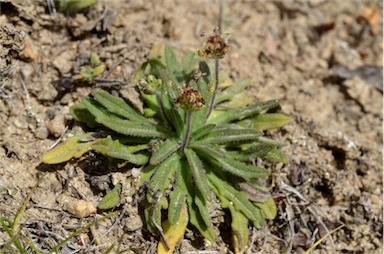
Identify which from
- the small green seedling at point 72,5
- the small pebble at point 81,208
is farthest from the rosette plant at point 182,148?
the small green seedling at point 72,5

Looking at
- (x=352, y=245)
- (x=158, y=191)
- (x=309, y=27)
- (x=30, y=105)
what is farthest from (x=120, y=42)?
(x=352, y=245)

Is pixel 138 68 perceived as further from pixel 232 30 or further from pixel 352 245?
pixel 352 245

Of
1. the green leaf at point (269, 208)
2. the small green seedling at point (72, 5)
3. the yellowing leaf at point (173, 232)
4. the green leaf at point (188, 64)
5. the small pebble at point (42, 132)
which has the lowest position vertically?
the yellowing leaf at point (173, 232)

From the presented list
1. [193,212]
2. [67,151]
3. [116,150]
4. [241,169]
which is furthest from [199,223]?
[67,151]

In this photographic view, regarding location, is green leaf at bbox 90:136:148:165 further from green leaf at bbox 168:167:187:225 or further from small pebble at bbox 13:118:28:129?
small pebble at bbox 13:118:28:129

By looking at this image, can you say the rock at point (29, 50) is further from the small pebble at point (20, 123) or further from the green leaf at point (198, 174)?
the green leaf at point (198, 174)

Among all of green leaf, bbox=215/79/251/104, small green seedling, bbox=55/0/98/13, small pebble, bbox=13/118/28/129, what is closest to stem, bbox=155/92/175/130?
green leaf, bbox=215/79/251/104

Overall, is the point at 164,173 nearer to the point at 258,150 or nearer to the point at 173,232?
the point at 173,232
